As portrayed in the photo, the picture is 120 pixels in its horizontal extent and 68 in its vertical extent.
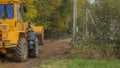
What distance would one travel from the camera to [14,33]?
864 inches

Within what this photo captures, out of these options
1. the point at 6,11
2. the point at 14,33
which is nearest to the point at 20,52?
the point at 14,33

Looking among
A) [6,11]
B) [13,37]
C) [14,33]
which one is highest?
[6,11]

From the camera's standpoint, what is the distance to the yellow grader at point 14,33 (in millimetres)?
21750

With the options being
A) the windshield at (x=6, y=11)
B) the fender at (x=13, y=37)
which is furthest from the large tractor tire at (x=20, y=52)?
the windshield at (x=6, y=11)

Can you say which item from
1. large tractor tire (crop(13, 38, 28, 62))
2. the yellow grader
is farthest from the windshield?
large tractor tire (crop(13, 38, 28, 62))

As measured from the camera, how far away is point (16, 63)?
22.0m

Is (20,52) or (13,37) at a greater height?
(13,37)

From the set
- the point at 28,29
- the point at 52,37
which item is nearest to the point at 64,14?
the point at 52,37

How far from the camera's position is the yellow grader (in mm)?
21750

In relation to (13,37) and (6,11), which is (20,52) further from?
(6,11)

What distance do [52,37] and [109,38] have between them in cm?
4446

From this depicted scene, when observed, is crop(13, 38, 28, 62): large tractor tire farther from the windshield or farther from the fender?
the windshield

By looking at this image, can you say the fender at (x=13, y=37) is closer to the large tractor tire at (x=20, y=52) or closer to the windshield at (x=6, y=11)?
the large tractor tire at (x=20, y=52)

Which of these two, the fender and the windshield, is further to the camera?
the windshield
